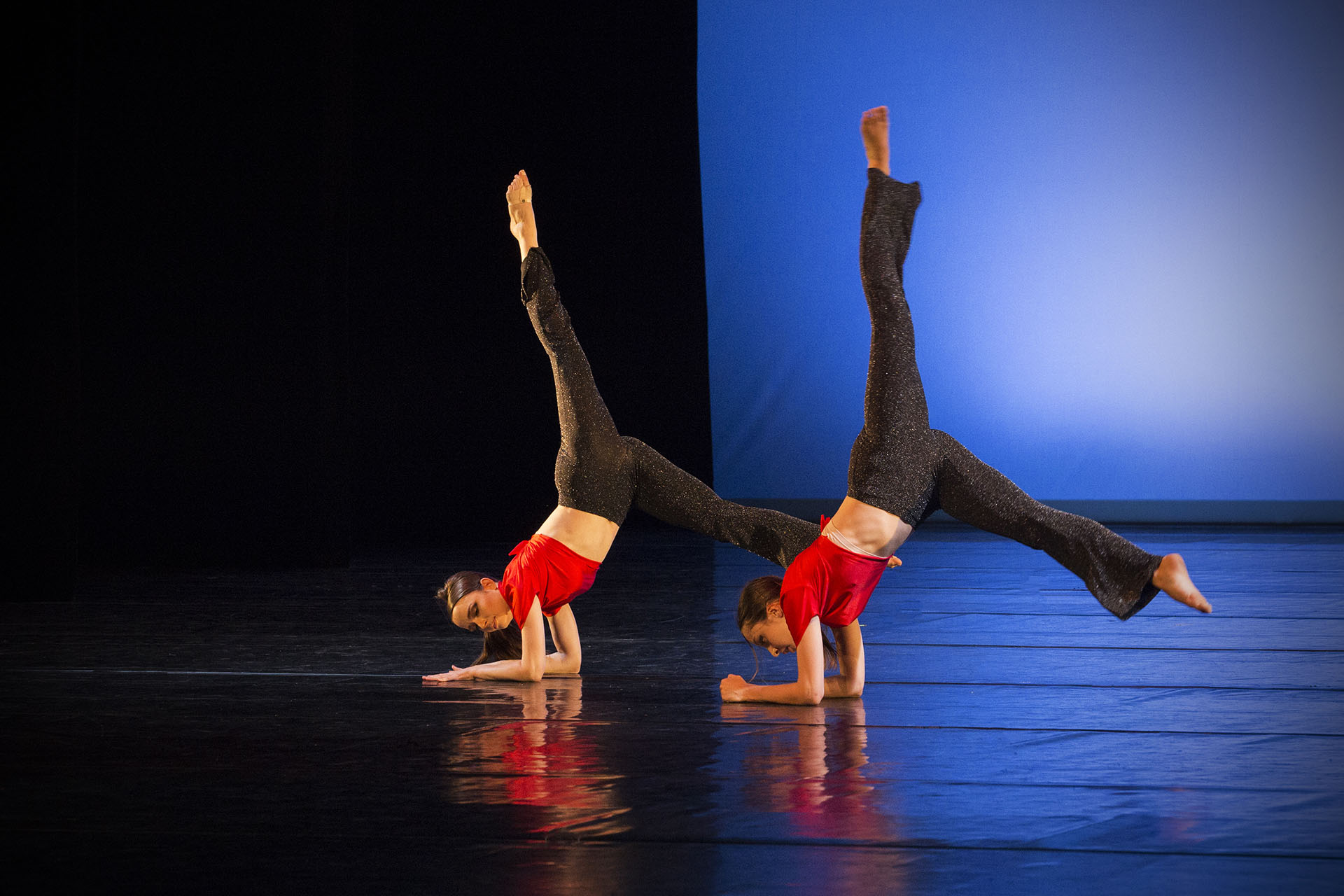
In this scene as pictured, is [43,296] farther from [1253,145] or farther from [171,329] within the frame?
[1253,145]

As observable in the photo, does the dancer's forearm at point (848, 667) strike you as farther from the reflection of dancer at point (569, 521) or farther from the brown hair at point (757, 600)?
the reflection of dancer at point (569, 521)

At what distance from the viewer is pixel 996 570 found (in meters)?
5.74

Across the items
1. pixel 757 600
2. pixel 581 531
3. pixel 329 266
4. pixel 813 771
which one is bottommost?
pixel 813 771

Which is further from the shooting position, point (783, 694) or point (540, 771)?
point (783, 694)

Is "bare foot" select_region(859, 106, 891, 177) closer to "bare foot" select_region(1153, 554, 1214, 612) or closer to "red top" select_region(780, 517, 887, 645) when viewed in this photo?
"red top" select_region(780, 517, 887, 645)

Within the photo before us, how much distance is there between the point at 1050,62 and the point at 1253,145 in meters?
1.15

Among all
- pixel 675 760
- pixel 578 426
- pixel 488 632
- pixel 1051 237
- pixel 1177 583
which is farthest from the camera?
pixel 1051 237

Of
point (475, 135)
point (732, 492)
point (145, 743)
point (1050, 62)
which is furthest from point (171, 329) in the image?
point (1050, 62)

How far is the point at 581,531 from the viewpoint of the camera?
350 cm

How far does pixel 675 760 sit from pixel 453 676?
38.3 inches

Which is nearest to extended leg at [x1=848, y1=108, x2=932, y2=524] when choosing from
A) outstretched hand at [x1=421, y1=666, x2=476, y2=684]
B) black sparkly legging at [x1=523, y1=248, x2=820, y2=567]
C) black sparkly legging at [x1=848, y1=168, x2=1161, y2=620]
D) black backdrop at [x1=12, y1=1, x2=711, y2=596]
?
black sparkly legging at [x1=848, y1=168, x2=1161, y2=620]

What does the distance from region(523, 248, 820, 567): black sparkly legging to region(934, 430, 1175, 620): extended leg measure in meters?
0.47

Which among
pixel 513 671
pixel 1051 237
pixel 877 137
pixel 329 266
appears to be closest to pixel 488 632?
→ pixel 513 671

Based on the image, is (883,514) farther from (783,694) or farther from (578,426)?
(578,426)
